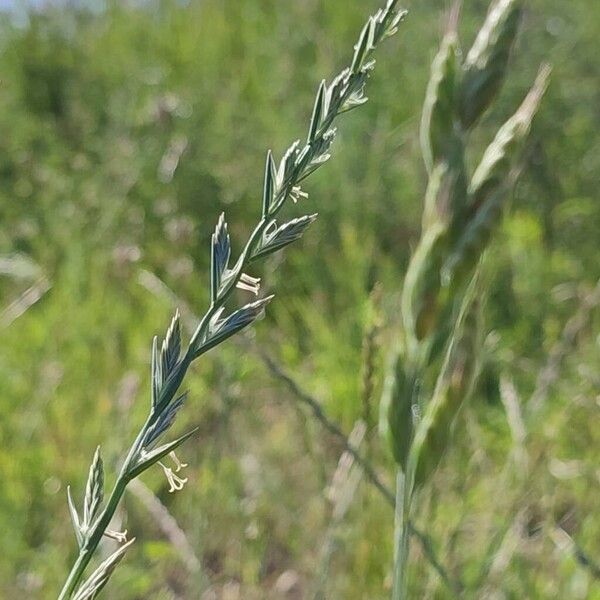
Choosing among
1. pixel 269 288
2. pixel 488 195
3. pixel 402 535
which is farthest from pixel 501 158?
pixel 269 288

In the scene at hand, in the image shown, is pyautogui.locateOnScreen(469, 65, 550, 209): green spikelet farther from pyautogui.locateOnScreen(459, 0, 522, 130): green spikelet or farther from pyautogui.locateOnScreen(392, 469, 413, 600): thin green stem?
pyautogui.locateOnScreen(392, 469, 413, 600): thin green stem

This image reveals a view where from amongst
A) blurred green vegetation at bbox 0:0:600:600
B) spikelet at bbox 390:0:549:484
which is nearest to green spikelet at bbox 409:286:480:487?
spikelet at bbox 390:0:549:484

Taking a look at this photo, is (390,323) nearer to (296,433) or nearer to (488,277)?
(296,433)

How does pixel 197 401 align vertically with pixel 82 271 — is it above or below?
below

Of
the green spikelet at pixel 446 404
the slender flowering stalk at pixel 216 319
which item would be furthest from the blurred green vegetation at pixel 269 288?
the slender flowering stalk at pixel 216 319

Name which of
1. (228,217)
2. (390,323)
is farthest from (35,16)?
(390,323)

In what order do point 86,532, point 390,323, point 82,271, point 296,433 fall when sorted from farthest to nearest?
point 82,271, point 390,323, point 296,433, point 86,532

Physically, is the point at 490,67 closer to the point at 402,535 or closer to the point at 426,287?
the point at 426,287
